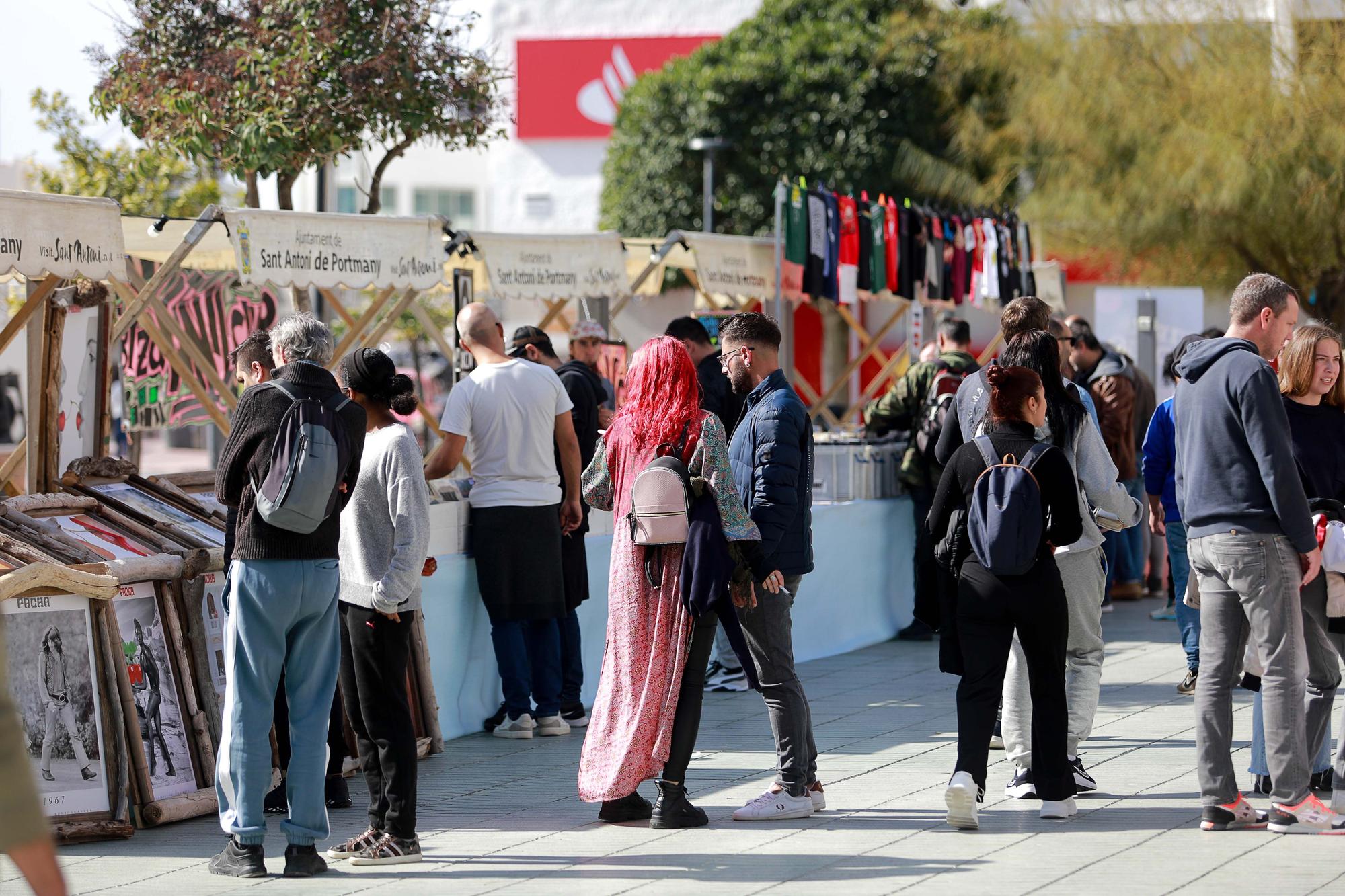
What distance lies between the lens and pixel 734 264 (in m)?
11.5

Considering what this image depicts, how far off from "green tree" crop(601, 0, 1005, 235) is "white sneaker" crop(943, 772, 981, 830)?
71.6ft

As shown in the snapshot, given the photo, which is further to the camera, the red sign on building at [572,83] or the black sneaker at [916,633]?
the red sign on building at [572,83]

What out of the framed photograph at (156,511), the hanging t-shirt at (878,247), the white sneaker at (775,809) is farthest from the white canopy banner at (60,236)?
the hanging t-shirt at (878,247)

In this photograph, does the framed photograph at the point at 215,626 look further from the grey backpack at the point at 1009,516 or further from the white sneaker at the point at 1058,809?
the white sneaker at the point at 1058,809

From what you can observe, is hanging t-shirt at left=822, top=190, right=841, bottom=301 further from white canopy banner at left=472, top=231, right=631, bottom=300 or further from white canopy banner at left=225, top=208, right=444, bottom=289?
white canopy banner at left=225, top=208, right=444, bottom=289

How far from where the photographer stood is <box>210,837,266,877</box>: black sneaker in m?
5.38

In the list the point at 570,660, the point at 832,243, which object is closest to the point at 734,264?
the point at 832,243

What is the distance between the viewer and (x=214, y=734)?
6.44 metres

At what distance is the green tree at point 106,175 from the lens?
15.4 metres

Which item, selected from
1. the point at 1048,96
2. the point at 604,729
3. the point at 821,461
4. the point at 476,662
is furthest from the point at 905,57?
the point at 604,729

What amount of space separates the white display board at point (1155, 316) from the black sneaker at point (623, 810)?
34.1 ft

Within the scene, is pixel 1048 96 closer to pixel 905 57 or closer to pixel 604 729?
pixel 905 57

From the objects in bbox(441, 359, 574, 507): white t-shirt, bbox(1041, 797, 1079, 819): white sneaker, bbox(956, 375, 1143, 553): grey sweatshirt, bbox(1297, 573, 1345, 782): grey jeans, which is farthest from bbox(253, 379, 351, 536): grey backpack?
bbox(1297, 573, 1345, 782): grey jeans

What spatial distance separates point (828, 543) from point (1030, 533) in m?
4.65
